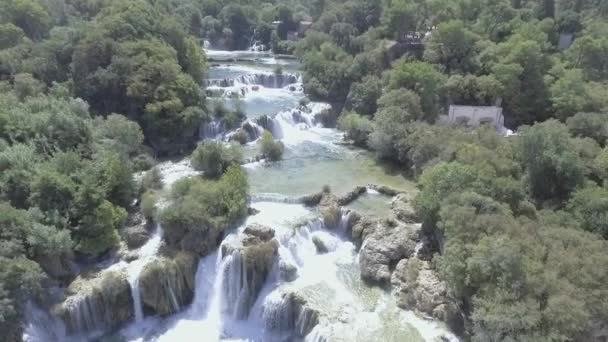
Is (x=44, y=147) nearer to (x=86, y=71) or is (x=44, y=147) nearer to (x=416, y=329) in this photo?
(x=86, y=71)

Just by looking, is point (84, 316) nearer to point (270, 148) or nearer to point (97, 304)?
point (97, 304)

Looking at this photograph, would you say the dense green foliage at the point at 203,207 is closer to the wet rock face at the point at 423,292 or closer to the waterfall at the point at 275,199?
the waterfall at the point at 275,199

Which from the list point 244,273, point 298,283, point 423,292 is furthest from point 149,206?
point 423,292

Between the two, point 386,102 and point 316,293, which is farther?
point 386,102

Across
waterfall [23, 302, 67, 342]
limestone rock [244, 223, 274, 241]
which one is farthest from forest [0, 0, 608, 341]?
limestone rock [244, 223, 274, 241]

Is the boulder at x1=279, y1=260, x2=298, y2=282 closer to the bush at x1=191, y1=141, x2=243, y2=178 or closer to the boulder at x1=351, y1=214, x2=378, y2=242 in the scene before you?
the boulder at x1=351, y1=214, x2=378, y2=242

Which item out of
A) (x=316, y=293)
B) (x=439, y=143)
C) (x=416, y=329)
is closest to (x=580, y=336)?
(x=416, y=329)
